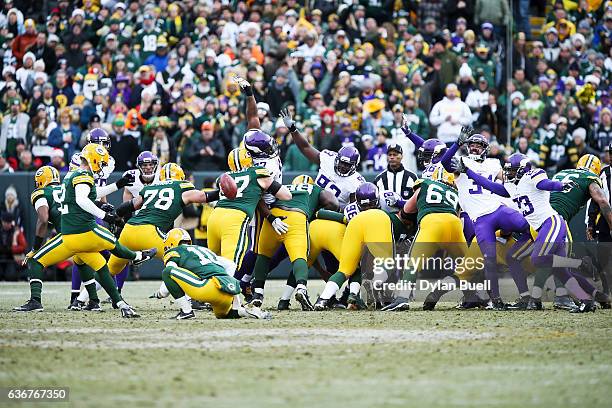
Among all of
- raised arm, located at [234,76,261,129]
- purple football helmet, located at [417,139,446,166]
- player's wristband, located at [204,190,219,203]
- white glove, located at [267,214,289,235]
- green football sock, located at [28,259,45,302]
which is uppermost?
raised arm, located at [234,76,261,129]

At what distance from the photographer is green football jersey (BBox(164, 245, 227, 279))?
998 cm

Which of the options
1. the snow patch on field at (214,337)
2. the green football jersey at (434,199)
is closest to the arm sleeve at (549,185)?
the green football jersey at (434,199)

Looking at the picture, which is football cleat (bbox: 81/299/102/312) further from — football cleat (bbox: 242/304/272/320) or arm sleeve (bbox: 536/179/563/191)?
arm sleeve (bbox: 536/179/563/191)

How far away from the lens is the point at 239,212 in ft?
37.3

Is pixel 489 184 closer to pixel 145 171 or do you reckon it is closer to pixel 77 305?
pixel 145 171

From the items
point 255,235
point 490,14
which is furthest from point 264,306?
point 490,14

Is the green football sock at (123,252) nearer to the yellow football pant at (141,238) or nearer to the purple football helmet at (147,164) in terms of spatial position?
the yellow football pant at (141,238)

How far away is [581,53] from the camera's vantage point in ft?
66.7

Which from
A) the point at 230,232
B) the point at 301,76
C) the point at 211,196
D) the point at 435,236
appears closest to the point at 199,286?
the point at 230,232

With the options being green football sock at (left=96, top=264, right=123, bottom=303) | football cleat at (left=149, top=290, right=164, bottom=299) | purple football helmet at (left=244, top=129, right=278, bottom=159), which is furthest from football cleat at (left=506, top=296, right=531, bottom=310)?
green football sock at (left=96, top=264, right=123, bottom=303)

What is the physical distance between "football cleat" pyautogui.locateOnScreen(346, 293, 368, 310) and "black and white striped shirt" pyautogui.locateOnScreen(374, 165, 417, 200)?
151 cm

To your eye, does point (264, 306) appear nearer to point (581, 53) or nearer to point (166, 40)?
point (166, 40)

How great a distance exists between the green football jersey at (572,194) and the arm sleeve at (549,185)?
43 cm

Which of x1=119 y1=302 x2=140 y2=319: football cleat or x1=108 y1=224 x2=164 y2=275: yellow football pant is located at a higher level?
x1=108 y1=224 x2=164 y2=275: yellow football pant
